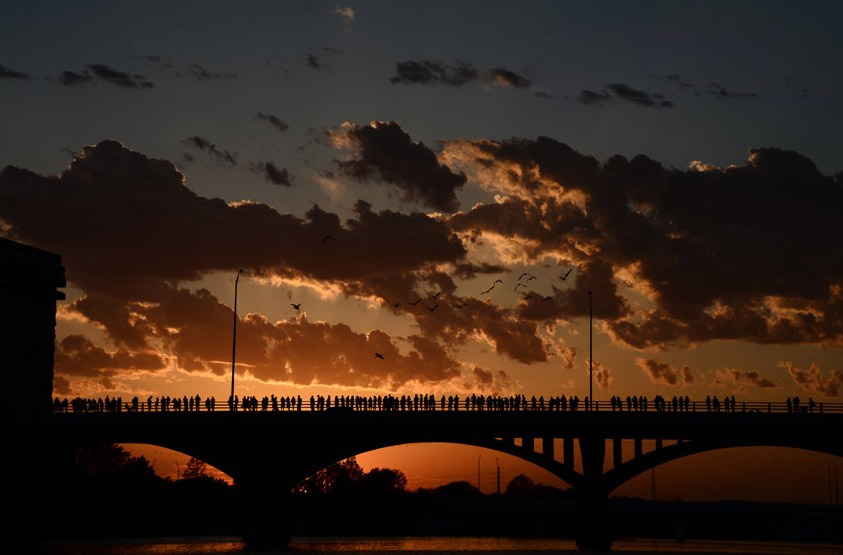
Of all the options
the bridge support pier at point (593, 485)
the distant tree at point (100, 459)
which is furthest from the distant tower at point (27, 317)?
the bridge support pier at point (593, 485)

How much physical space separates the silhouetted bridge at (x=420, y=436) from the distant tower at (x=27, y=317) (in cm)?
8137

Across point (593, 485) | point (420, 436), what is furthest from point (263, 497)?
point (593, 485)

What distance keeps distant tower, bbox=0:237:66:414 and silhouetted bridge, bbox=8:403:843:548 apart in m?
81.4

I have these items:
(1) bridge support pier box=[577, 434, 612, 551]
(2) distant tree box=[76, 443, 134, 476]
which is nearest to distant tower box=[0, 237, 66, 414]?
(2) distant tree box=[76, 443, 134, 476]

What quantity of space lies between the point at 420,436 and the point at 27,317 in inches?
4092

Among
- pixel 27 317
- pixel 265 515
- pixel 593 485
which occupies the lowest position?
pixel 265 515

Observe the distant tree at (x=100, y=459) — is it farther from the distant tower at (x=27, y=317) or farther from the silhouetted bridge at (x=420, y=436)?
the silhouetted bridge at (x=420, y=436)

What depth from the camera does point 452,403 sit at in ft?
308

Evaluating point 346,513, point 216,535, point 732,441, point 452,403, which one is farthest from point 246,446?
point 346,513

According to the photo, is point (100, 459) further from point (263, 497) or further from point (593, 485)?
point (593, 485)

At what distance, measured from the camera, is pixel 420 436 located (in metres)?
97.3

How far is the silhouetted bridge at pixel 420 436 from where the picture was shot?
3642 inches

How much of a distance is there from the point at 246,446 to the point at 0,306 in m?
Result: 90.7

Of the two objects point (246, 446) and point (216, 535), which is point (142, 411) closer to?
point (246, 446)
